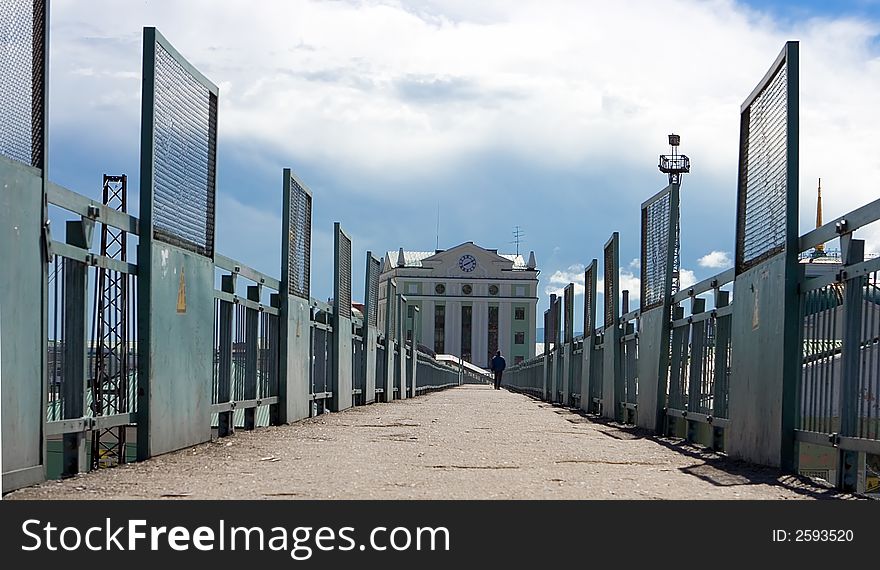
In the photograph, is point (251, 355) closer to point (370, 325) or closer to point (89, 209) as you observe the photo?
point (89, 209)

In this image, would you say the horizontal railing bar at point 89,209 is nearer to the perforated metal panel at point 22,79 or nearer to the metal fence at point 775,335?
the perforated metal panel at point 22,79

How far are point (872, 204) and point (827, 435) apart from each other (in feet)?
5.02

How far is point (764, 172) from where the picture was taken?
32.7 ft

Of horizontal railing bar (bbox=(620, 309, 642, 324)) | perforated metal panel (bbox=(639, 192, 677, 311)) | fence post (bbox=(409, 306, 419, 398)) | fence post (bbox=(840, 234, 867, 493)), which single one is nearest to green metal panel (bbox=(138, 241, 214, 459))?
fence post (bbox=(840, 234, 867, 493))

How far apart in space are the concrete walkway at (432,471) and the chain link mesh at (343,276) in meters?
7.72

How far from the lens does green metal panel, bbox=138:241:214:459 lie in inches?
362

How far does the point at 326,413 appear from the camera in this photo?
62.5 ft

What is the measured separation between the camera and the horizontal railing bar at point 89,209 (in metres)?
7.49

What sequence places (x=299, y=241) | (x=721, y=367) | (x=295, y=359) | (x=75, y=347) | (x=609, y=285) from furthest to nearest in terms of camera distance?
(x=609, y=285) < (x=299, y=241) < (x=295, y=359) < (x=721, y=367) < (x=75, y=347)

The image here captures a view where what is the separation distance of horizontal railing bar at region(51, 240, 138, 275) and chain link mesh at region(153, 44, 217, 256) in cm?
55

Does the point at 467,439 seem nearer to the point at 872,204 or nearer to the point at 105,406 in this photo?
the point at 105,406

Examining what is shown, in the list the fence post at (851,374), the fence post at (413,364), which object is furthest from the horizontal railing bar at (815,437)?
the fence post at (413,364)

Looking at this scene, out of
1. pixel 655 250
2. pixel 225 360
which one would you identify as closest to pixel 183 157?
pixel 225 360

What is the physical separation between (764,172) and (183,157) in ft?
16.0
